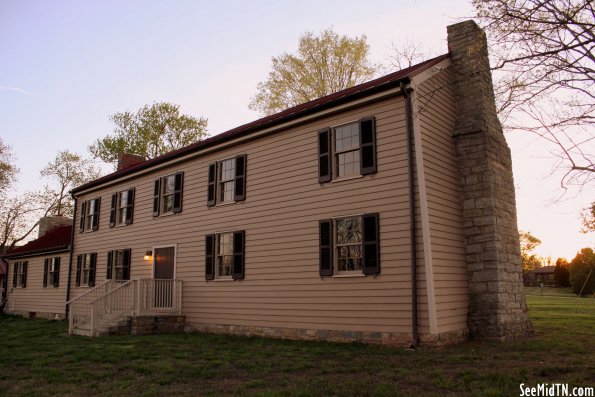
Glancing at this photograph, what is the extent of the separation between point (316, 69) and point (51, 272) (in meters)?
17.5

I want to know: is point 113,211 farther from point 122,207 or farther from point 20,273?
point 20,273

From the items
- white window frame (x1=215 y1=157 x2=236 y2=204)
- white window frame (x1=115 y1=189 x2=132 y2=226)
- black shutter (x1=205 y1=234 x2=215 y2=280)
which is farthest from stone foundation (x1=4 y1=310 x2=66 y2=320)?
white window frame (x1=215 y1=157 x2=236 y2=204)

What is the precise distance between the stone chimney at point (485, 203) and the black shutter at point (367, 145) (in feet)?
8.26

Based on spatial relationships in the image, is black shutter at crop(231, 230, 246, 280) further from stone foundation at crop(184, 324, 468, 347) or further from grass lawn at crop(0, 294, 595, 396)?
grass lawn at crop(0, 294, 595, 396)

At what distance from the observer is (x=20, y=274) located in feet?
86.3

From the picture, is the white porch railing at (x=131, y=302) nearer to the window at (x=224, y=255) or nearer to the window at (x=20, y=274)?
the window at (x=224, y=255)

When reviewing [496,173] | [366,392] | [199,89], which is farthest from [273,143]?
[199,89]

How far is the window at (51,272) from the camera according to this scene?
2271 cm

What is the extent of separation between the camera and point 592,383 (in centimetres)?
633

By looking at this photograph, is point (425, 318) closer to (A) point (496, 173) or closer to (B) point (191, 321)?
(A) point (496, 173)

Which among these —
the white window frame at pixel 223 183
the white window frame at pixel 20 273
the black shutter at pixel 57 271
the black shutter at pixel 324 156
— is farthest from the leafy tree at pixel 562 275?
the white window frame at pixel 20 273

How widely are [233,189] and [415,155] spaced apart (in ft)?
20.7

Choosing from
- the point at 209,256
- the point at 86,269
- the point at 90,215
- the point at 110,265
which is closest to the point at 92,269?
the point at 86,269

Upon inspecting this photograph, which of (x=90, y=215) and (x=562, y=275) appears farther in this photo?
(x=562, y=275)
